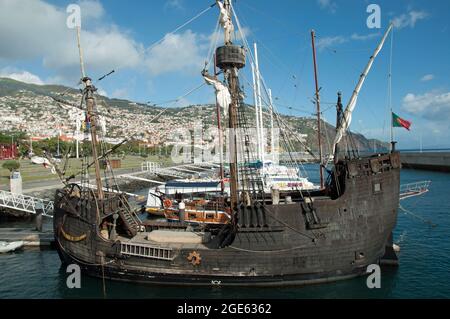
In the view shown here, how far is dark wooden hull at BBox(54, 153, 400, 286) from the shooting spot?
14305mm

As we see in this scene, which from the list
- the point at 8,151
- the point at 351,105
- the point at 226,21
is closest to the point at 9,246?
the point at 226,21

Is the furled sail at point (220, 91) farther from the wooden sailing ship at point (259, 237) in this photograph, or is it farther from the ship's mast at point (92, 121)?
the ship's mast at point (92, 121)

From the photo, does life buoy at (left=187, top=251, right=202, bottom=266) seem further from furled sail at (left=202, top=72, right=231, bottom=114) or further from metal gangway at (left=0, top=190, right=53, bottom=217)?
metal gangway at (left=0, top=190, right=53, bottom=217)

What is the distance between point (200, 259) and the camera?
14461 millimetres

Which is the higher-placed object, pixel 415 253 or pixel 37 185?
pixel 37 185

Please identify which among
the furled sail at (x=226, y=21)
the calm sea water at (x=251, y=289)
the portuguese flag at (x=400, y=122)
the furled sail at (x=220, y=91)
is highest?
the furled sail at (x=226, y=21)

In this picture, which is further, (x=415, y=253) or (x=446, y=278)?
(x=415, y=253)

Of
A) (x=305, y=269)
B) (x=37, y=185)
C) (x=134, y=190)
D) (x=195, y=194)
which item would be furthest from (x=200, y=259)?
(x=134, y=190)

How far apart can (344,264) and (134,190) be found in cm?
4422

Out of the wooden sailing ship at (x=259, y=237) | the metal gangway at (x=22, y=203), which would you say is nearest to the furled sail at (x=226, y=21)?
the wooden sailing ship at (x=259, y=237)

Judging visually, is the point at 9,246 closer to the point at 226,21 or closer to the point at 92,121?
the point at 92,121

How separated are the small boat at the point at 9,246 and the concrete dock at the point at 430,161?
7913 centimetres

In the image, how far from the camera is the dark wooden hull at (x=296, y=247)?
14305 mm
